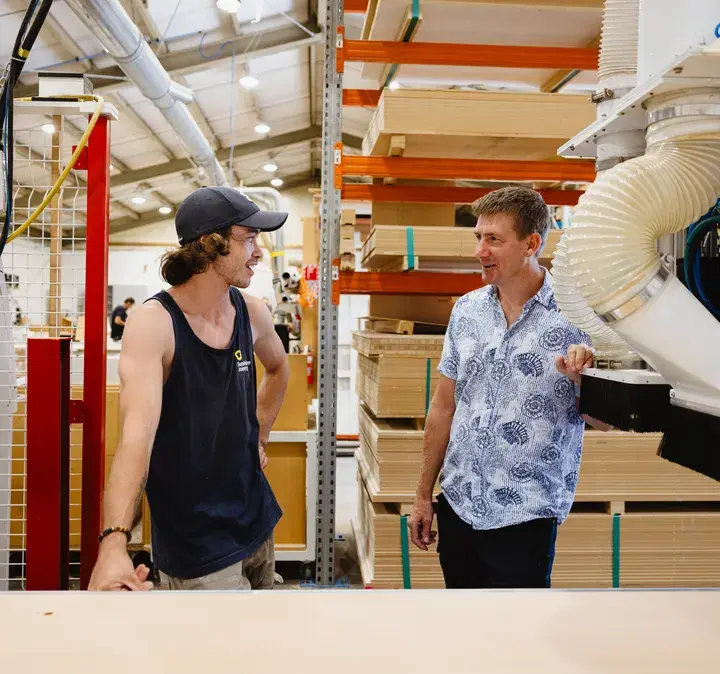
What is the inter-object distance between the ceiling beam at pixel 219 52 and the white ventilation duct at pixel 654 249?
754 cm

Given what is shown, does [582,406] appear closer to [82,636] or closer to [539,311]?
[539,311]

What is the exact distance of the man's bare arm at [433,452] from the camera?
8.30ft

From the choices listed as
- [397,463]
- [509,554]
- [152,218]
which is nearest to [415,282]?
[397,463]

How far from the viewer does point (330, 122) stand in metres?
3.80

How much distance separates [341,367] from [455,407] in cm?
877

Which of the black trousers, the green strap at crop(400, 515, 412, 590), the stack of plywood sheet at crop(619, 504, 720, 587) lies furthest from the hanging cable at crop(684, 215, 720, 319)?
the stack of plywood sheet at crop(619, 504, 720, 587)

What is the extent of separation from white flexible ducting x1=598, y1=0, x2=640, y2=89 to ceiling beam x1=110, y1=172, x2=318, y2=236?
1627cm

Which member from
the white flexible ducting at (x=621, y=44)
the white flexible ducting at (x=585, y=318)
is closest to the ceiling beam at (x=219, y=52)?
the white flexible ducting at (x=621, y=44)

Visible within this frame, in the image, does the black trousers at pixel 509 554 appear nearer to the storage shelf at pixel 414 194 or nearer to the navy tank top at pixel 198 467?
the navy tank top at pixel 198 467

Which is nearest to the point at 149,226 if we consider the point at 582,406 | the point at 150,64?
the point at 150,64

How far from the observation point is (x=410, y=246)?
3.48 metres

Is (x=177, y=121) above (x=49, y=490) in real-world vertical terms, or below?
above

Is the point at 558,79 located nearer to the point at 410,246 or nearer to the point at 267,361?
the point at 410,246

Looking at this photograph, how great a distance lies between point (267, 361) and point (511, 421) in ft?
3.57
